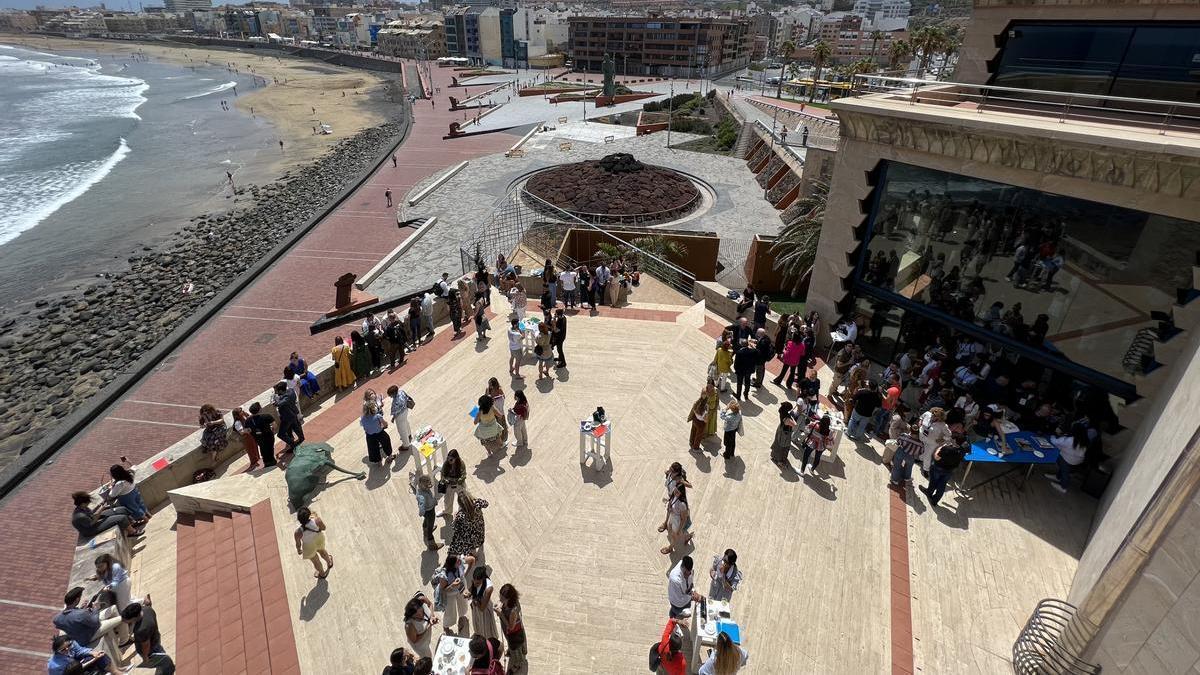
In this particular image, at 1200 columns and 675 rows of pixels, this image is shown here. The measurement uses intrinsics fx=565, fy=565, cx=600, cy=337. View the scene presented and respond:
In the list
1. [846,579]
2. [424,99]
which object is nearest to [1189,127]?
[846,579]

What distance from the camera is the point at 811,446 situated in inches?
404

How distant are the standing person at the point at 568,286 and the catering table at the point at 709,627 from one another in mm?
10437

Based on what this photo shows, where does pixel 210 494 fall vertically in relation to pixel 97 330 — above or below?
above

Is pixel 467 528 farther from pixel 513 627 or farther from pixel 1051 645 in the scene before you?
pixel 1051 645

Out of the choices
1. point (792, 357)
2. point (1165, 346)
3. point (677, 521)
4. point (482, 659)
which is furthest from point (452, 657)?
point (1165, 346)

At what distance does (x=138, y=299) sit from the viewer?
26.4 m

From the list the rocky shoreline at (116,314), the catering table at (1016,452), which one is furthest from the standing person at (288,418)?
the rocky shoreline at (116,314)

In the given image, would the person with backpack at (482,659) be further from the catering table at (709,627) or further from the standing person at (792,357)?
the standing person at (792,357)

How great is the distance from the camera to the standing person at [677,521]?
8523 mm

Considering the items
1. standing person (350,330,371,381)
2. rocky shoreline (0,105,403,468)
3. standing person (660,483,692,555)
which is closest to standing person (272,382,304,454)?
standing person (350,330,371,381)

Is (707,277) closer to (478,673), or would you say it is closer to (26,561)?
(478,673)

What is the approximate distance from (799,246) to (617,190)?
14.4 metres

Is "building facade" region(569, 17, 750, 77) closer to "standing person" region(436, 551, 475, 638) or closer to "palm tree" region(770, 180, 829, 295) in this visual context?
"palm tree" region(770, 180, 829, 295)

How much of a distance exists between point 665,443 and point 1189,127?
420 inches
